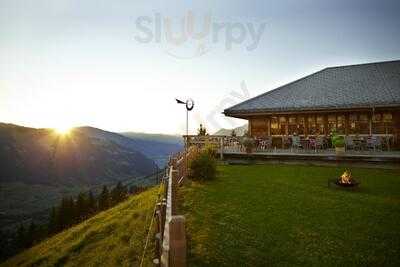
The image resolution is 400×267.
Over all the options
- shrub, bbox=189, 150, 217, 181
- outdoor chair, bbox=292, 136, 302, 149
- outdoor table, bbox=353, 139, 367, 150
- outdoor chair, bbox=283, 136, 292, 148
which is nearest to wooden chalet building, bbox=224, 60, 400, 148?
outdoor chair, bbox=283, 136, 292, 148

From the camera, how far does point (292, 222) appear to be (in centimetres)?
923

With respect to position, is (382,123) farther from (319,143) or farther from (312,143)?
(312,143)

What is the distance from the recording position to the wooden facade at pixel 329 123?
22266mm

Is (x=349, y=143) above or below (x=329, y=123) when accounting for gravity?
below

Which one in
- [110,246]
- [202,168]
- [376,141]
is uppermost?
[376,141]

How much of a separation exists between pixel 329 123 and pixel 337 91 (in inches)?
96.5

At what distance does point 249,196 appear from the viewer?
40.4ft

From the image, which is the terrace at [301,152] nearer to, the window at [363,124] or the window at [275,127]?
the window at [275,127]

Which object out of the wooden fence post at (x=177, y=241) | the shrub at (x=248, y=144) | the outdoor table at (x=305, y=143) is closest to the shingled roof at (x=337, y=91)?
the outdoor table at (x=305, y=143)

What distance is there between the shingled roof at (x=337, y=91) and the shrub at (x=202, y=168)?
9.29 m

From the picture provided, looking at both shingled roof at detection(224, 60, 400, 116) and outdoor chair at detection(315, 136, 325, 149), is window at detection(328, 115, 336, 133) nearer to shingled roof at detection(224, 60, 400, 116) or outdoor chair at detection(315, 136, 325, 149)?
shingled roof at detection(224, 60, 400, 116)

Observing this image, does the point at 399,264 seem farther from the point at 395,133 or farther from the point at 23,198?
the point at 23,198

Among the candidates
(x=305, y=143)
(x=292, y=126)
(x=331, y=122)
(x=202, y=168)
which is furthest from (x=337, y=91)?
(x=202, y=168)

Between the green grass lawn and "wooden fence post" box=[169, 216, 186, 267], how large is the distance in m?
3.50
